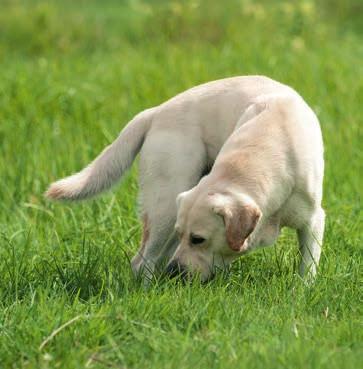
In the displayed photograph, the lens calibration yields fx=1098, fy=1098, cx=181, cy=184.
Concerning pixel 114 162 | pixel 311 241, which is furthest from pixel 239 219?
pixel 114 162

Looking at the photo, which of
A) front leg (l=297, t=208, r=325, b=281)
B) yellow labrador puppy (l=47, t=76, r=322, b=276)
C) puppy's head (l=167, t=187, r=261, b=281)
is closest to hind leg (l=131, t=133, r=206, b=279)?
yellow labrador puppy (l=47, t=76, r=322, b=276)

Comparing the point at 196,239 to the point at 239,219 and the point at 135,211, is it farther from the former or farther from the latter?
the point at 135,211

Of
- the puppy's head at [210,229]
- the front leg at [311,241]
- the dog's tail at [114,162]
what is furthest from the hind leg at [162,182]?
the front leg at [311,241]

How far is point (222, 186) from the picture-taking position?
4.91 metres

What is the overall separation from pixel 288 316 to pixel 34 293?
1092 mm

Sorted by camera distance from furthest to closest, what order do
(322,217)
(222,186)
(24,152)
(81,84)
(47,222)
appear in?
(81,84) → (24,152) → (47,222) → (322,217) → (222,186)

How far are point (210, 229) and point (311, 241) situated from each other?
583mm

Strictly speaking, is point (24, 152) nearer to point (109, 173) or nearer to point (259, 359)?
point (109, 173)

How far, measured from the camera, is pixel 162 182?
5.29m

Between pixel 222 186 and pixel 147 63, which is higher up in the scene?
pixel 222 186

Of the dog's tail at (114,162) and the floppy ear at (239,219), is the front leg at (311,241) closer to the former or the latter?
the floppy ear at (239,219)

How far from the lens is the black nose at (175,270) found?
4957 mm

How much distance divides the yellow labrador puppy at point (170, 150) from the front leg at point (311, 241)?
0.42 feet

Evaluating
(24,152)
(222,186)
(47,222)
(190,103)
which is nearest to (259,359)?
(222,186)
